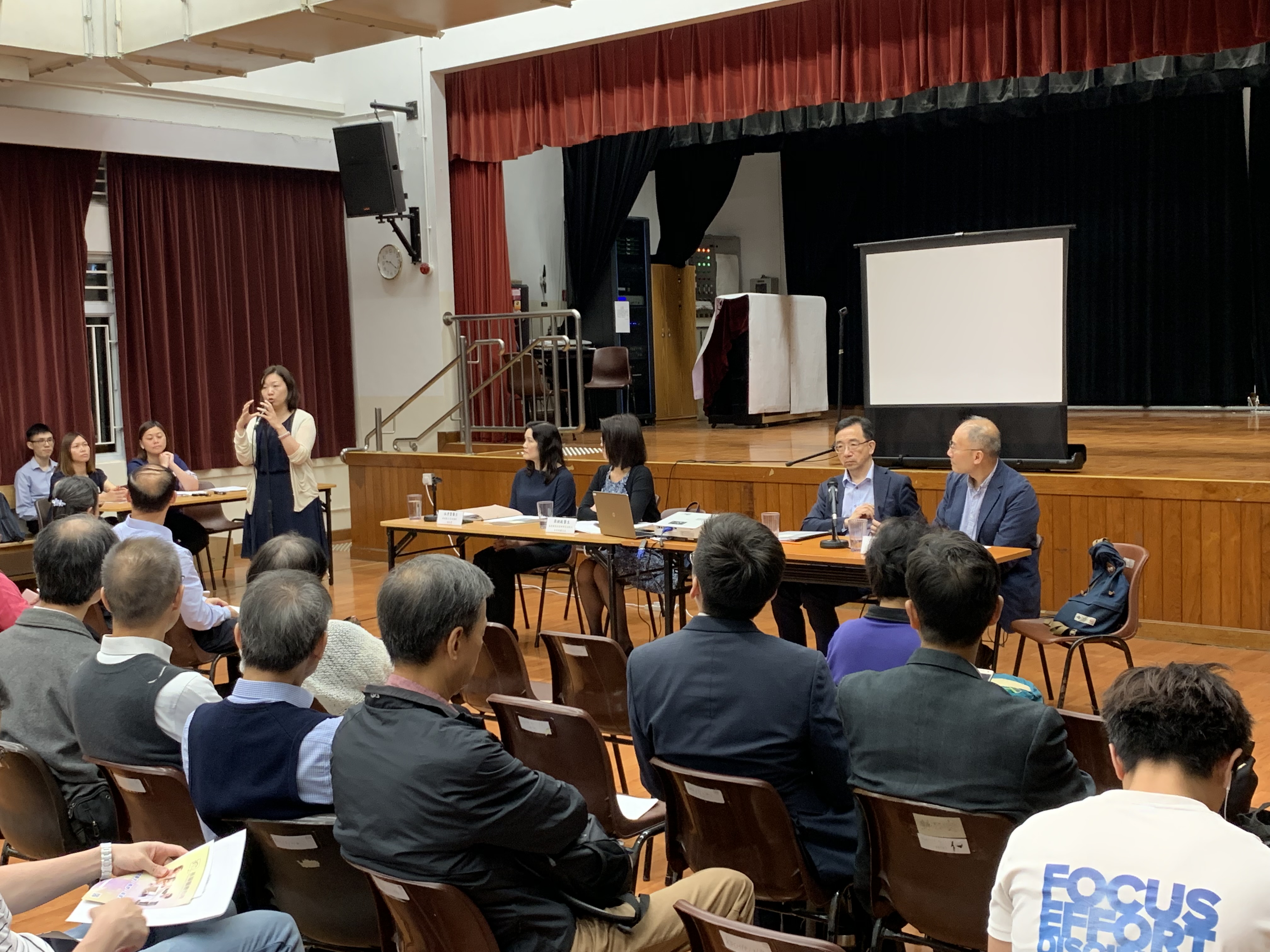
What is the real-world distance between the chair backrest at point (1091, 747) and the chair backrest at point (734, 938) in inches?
45.6

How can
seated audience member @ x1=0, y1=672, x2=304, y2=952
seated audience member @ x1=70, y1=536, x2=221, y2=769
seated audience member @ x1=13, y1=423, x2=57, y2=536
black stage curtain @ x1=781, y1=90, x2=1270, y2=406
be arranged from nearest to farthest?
seated audience member @ x1=0, y1=672, x2=304, y2=952, seated audience member @ x1=70, y1=536, x2=221, y2=769, seated audience member @ x1=13, y1=423, x2=57, y2=536, black stage curtain @ x1=781, y1=90, x2=1270, y2=406

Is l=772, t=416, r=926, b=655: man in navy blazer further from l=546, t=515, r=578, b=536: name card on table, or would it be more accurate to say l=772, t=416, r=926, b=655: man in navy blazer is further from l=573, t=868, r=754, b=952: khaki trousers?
l=573, t=868, r=754, b=952: khaki trousers

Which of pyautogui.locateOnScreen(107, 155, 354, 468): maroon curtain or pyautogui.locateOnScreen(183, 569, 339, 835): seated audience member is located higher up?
pyautogui.locateOnScreen(107, 155, 354, 468): maroon curtain

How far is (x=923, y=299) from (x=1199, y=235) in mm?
6181

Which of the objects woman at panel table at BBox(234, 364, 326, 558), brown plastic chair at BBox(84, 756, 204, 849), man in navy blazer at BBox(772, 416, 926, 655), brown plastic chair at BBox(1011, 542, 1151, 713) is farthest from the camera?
woman at panel table at BBox(234, 364, 326, 558)

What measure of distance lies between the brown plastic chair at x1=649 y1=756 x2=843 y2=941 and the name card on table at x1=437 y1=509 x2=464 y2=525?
355cm

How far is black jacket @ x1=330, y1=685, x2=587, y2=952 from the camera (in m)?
1.95

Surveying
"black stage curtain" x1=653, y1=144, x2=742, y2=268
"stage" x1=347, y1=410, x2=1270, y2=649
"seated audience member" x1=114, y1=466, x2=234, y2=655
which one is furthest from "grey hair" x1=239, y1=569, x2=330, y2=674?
"black stage curtain" x1=653, y1=144, x2=742, y2=268

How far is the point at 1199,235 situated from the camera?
12219 millimetres

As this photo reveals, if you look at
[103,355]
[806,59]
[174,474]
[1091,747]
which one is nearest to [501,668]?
[1091,747]

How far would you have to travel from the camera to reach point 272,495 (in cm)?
677

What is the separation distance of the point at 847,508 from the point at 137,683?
3.47m

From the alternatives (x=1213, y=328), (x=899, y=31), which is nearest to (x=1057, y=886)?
(x=899, y=31)

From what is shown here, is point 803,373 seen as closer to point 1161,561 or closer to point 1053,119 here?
point 1053,119
